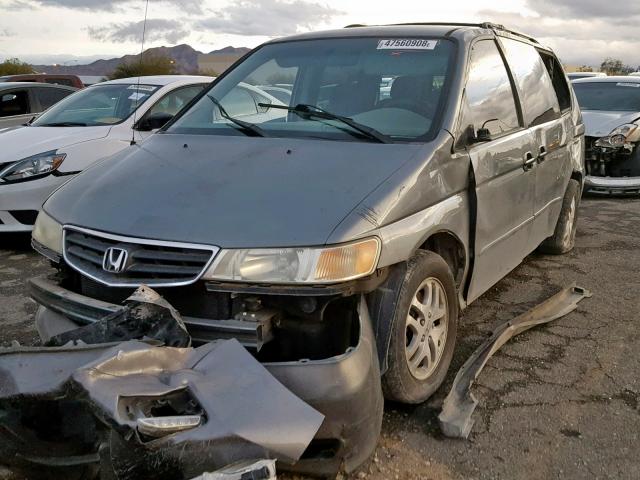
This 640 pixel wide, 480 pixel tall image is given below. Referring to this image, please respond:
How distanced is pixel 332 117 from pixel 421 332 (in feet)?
4.00

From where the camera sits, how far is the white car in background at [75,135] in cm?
583

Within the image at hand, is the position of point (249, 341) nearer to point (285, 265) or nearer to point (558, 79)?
point (285, 265)

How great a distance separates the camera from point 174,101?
22.9ft

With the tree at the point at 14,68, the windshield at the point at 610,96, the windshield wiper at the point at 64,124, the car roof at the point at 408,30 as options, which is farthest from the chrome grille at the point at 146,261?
the tree at the point at 14,68

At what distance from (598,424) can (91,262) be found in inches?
94.3

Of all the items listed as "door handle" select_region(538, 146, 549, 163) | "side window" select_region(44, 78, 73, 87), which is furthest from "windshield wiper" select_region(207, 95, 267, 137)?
"side window" select_region(44, 78, 73, 87)

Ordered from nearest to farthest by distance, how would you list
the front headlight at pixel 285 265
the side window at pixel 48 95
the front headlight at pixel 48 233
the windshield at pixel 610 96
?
1. the front headlight at pixel 285 265
2. the front headlight at pixel 48 233
3. the side window at pixel 48 95
4. the windshield at pixel 610 96

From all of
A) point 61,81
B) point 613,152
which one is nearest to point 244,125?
point 613,152

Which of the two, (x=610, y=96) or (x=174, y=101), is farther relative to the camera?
(x=610, y=96)

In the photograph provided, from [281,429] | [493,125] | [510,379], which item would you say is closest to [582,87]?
[493,125]

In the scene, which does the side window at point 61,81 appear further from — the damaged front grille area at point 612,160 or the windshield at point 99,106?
the damaged front grille area at point 612,160

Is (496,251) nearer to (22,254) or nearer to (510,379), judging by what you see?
(510,379)

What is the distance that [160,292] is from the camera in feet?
8.75

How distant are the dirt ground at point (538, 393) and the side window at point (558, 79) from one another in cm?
139
